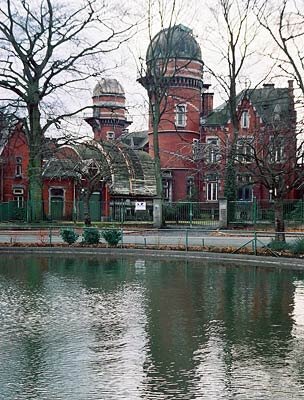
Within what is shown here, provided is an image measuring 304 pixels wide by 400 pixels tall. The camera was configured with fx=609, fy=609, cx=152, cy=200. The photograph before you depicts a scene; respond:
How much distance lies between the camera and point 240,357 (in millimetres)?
9523

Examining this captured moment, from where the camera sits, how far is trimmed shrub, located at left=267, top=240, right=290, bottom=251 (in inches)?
990

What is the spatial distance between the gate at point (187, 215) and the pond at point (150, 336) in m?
24.4

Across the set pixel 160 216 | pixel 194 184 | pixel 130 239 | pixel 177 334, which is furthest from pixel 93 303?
pixel 194 184

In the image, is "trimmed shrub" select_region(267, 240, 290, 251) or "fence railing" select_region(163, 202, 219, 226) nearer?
"trimmed shrub" select_region(267, 240, 290, 251)

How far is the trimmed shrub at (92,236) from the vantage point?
2947 centimetres

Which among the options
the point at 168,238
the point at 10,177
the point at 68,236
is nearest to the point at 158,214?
the point at 168,238

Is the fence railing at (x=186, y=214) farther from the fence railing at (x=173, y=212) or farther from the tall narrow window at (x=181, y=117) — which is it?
the tall narrow window at (x=181, y=117)

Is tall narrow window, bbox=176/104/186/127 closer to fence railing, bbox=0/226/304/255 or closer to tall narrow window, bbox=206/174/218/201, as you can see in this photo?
tall narrow window, bbox=206/174/218/201

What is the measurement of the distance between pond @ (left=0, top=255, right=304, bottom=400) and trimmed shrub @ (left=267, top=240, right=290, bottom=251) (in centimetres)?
526

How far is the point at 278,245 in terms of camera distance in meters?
25.3

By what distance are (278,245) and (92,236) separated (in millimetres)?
9151

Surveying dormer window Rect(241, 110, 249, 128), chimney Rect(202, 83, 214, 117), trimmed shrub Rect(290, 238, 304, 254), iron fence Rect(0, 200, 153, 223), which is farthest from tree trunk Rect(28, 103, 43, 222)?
chimney Rect(202, 83, 214, 117)

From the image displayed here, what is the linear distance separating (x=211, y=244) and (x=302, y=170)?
6.64 meters

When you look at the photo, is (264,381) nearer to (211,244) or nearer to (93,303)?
(93,303)
